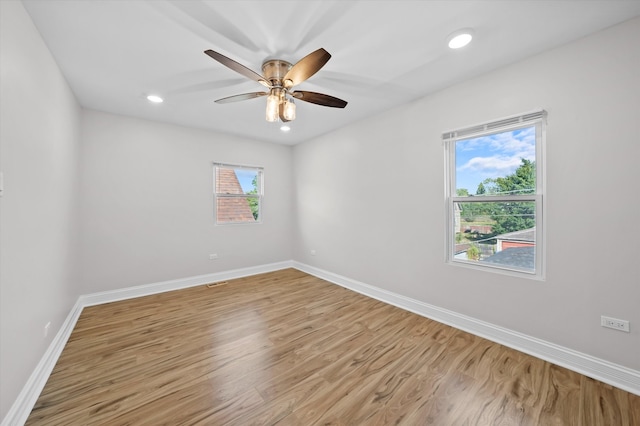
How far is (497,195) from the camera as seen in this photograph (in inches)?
93.8

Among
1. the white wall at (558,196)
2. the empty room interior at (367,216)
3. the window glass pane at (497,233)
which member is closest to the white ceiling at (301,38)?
the empty room interior at (367,216)

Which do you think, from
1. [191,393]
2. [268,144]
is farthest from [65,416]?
[268,144]

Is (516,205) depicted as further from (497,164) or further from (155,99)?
(155,99)

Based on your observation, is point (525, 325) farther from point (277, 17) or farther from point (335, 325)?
point (277, 17)

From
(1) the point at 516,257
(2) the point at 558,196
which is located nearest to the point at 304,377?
(1) the point at 516,257

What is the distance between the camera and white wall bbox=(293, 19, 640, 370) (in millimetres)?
1733

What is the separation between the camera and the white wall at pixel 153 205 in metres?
3.23

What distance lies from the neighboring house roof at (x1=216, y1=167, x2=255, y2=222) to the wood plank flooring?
191 cm

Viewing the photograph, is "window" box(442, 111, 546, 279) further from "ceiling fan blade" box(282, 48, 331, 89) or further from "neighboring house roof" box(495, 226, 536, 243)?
"ceiling fan blade" box(282, 48, 331, 89)

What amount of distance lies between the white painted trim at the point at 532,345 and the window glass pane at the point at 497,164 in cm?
133

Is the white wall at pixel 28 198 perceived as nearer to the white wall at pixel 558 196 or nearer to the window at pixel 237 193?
the window at pixel 237 193

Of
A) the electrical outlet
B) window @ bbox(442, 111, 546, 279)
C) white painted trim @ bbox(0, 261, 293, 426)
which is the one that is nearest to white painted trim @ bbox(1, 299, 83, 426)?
white painted trim @ bbox(0, 261, 293, 426)

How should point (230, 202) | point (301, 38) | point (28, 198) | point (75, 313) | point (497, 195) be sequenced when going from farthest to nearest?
point (230, 202)
point (75, 313)
point (497, 195)
point (301, 38)
point (28, 198)

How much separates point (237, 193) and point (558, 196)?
171 inches
